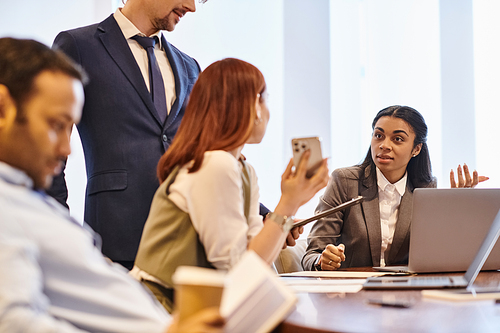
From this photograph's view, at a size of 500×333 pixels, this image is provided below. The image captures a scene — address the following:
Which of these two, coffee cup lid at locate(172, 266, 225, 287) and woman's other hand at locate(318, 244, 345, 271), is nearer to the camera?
coffee cup lid at locate(172, 266, 225, 287)

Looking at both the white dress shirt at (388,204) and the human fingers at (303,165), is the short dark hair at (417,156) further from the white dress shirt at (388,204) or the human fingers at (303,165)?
the human fingers at (303,165)

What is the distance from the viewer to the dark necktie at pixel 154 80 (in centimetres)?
185

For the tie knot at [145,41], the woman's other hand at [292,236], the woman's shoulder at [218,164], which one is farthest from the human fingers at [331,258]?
the tie knot at [145,41]

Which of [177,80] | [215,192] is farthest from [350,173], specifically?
[215,192]

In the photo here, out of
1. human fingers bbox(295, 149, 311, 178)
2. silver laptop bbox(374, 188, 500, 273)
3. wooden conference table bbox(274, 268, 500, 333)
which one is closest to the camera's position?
wooden conference table bbox(274, 268, 500, 333)

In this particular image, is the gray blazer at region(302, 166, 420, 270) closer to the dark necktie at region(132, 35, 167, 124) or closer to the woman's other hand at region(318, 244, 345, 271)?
the woman's other hand at region(318, 244, 345, 271)

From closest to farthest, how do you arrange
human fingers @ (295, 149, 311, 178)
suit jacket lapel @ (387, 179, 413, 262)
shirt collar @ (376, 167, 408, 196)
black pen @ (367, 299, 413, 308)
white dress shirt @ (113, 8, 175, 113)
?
black pen @ (367, 299, 413, 308) → human fingers @ (295, 149, 311, 178) → white dress shirt @ (113, 8, 175, 113) → suit jacket lapel @ (387, 179, 413, 262) → shirt collar @ (376, 167, 408, 196)

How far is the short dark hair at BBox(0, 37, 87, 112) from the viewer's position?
82 centimetres

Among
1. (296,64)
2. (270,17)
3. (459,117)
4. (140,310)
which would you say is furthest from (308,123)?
(140,310)

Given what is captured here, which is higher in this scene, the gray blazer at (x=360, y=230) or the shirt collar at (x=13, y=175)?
the shirt collar at (x=13, y=175)

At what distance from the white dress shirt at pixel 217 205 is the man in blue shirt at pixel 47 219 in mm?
363

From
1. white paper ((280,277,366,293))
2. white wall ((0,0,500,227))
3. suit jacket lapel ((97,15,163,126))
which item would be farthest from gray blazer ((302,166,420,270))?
white wall ((0,0,500,227))

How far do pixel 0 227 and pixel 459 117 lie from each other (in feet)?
12.2

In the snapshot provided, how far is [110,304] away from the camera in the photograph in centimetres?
82
